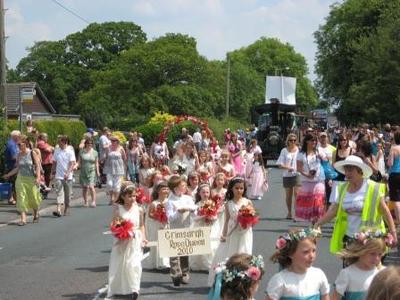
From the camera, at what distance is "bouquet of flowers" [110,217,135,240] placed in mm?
8641

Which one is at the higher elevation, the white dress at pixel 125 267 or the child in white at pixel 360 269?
the child in white at pixel 360 269

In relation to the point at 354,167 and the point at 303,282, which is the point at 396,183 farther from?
the point at 303,282

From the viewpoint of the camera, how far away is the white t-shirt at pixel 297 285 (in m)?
5.28

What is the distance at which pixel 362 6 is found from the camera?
65.9 meters

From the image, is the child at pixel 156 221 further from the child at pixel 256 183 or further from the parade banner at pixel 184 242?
the child at pixel 256 183

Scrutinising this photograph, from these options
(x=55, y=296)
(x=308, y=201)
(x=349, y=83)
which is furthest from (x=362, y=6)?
(x=55, y=296)

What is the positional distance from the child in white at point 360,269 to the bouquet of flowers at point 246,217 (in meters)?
3.62

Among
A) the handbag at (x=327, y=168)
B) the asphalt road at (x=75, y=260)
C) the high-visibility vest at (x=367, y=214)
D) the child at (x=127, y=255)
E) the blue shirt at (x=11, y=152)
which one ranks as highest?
the blue shirt at (x=11, y=152)

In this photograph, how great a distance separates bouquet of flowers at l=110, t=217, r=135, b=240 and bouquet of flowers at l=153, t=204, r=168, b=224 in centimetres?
117

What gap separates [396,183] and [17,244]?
247 inches

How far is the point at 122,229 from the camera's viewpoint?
28.4 ft

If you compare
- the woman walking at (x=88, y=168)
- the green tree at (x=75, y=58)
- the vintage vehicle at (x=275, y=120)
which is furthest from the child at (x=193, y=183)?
the green tree at (x=75, y=58)

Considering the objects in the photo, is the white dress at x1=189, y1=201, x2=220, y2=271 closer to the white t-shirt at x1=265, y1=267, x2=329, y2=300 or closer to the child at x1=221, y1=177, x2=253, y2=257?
the child at x1=221, y1=177, x2=253, y2=257

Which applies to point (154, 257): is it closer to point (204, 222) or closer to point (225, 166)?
point (204, 222)
